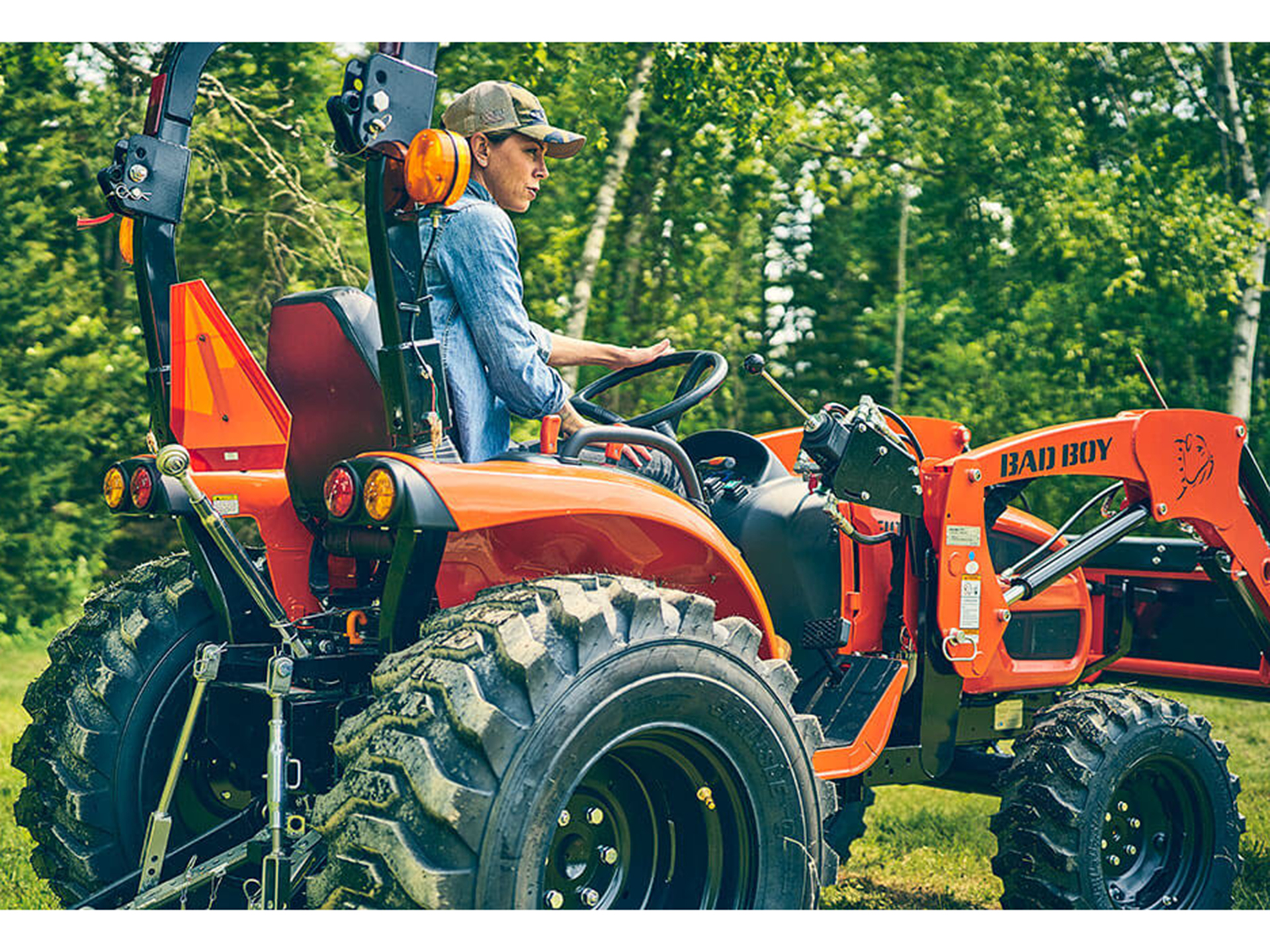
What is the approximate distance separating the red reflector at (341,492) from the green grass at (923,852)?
2433mm

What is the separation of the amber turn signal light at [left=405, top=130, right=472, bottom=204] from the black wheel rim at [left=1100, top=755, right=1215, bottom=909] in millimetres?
2919

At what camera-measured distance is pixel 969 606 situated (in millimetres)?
3990

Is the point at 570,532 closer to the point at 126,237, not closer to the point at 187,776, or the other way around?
the point at 187,776

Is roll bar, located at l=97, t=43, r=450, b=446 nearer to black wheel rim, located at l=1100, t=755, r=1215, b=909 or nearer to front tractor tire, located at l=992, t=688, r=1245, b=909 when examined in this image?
front tractor tire, located at l=992, t=688, r=1245, b=909

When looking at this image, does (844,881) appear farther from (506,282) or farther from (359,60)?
(359,60)

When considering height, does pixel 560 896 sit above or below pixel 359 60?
below

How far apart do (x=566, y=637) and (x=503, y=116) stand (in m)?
1.50

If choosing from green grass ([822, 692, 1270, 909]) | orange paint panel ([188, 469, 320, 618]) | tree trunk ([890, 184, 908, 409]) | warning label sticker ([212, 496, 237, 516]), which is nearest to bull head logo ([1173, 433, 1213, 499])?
green grass ([822, 692, 1270, 909])

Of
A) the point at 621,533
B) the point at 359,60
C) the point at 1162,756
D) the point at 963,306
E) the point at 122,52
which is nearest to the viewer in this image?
the point at 359,60

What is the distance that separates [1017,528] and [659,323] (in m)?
11.9

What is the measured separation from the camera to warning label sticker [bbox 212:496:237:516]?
348 centimetres

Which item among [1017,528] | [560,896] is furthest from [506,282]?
[1017,528]

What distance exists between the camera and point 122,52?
11.7 m

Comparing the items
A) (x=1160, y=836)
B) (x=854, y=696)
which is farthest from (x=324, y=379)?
(x=1160, y=836)
